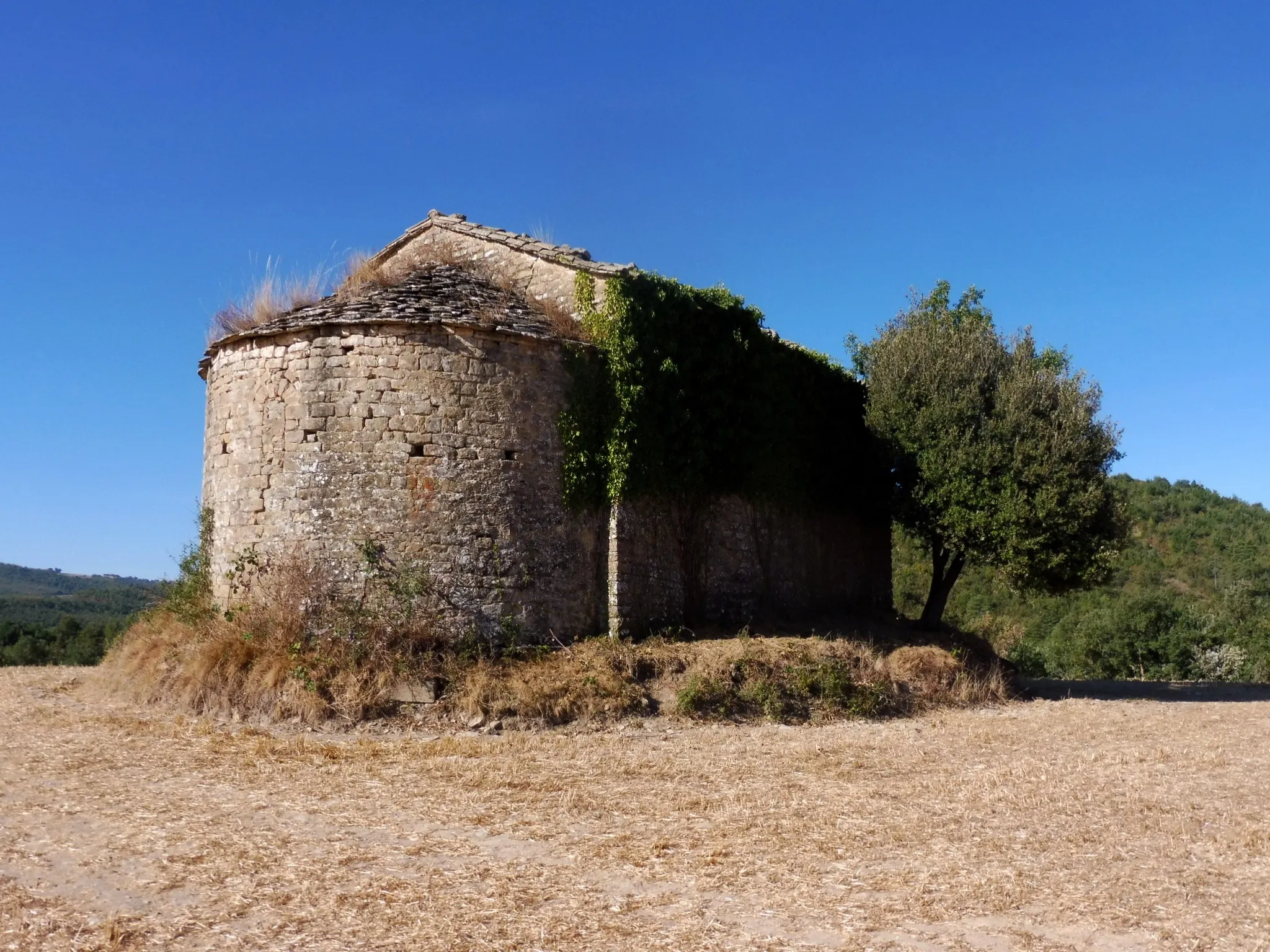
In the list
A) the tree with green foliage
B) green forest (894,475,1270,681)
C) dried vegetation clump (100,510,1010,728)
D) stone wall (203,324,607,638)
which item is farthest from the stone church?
green forest (894,475,1270,681)

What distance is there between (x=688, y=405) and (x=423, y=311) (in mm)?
3944

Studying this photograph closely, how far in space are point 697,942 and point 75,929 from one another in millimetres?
3066

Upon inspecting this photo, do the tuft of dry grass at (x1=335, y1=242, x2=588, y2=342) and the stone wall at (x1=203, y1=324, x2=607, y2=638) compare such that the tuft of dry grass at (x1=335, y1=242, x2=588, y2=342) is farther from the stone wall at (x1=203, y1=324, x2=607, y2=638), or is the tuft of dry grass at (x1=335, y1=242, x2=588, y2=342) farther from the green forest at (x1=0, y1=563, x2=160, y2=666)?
the green forest at (x1=0, y1=563, x2=160, y2=666)

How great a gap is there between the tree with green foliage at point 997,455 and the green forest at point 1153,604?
76cm

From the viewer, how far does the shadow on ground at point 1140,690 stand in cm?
1527

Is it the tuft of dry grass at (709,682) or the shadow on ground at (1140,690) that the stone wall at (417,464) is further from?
the shadow on ground at (1140,690)

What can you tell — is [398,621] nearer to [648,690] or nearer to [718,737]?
[648,690]

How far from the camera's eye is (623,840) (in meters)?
6.46

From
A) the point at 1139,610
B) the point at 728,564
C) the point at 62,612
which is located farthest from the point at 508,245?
the point at 62,612

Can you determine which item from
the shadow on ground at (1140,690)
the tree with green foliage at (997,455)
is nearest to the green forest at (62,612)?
the tree with green foliage at (997,455)

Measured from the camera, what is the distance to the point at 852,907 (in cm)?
521

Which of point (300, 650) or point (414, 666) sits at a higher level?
point (300, 650)

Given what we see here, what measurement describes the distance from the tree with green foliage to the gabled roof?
553cm

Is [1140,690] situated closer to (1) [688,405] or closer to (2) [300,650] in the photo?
(1) [688,405]
